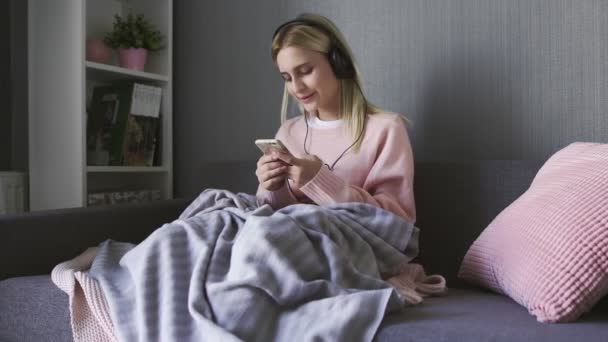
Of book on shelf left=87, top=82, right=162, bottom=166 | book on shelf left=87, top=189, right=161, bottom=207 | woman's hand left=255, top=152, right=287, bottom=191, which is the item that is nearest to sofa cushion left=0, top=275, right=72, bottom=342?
woman's hand left=255, top=152, right=287, bottom=191

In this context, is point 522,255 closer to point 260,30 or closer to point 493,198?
point 493,198

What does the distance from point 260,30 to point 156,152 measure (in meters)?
0.62

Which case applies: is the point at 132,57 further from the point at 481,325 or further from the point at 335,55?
the point at 481,325

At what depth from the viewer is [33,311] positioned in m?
1.17

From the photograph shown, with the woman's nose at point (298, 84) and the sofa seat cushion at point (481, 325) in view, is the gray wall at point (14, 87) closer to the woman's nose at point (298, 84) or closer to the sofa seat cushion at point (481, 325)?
the woman's nose at point (298, 84)

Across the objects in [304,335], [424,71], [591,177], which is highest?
[424,71]

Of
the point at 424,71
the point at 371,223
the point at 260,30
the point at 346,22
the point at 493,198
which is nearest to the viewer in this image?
the point at 371,223

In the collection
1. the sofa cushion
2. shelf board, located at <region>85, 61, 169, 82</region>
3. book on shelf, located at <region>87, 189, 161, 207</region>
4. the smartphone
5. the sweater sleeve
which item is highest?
shelf board, located at <region>85, 61, 169, 82</region>

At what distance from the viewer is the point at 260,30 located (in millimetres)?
2014

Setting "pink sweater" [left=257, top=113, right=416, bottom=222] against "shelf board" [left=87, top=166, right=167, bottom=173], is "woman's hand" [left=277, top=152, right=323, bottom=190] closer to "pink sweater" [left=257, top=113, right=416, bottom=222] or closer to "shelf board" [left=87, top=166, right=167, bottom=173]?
"pink sweater" [left=257, top=113, right=416, bottom=222]

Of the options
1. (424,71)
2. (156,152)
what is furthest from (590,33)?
(156,152)

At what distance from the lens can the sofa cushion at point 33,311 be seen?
1.12 meters

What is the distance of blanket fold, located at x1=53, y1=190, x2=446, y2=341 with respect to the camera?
0.92 meters

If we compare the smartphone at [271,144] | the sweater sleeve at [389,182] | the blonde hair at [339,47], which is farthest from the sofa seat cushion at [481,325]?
the blonde hair at [339,47]
